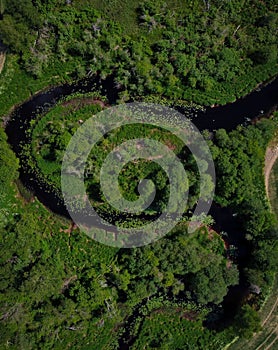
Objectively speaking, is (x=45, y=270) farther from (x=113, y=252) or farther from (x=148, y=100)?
(x=148, y=100)

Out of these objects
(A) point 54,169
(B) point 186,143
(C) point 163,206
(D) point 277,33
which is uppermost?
(D) point 277,33

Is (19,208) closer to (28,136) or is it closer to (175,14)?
(28,136)

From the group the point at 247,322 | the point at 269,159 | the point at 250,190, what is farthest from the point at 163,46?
the point at 247,322

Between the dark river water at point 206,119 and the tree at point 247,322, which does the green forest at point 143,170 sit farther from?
the dark river water at point 206,119

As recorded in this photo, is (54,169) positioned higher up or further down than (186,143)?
further down

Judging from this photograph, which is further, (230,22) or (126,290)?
(230,22)

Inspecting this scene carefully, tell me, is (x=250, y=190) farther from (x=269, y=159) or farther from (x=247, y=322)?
(x=247, y=322)

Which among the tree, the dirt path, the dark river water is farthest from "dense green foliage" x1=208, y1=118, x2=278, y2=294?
the tree

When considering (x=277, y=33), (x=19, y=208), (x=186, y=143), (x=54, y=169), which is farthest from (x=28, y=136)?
(x=277, y=33)
